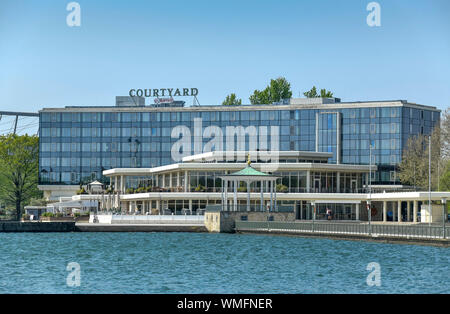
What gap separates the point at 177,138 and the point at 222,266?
101 metres

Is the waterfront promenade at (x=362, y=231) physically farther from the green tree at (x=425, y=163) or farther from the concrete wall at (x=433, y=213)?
the green tree at (x=425, y=163)

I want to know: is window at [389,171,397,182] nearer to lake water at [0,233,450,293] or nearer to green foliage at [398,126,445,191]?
green foliage at [398,126,445,191]

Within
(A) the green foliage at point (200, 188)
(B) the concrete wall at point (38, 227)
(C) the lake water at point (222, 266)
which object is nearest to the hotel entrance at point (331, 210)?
(A) the green foliage at point (200, 188)

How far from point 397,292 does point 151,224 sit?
196 feet

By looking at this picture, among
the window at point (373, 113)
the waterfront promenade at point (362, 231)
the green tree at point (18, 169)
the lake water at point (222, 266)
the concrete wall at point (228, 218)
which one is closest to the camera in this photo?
the lake water at point (222, 266)

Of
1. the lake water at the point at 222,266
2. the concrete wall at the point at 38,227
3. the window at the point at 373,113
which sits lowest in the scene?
the concrete wall at the point at 38,227

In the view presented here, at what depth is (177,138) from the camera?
157 metres

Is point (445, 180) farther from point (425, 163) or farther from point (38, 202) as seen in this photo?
point (38, 202)

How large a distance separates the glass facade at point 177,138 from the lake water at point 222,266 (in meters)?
68.1

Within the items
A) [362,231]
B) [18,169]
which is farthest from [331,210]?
[18,169]

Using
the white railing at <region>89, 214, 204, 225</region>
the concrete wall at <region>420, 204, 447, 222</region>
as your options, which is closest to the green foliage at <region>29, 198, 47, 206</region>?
the white railing at <region>89, 214, 204, 225</region>

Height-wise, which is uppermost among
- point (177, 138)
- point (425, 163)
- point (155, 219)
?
point (177, 138)

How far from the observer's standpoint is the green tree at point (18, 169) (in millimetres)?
147375

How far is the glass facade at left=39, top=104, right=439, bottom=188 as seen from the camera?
150750mm
